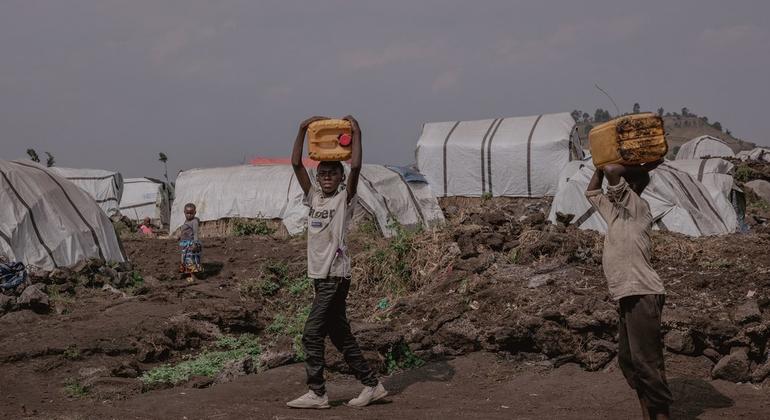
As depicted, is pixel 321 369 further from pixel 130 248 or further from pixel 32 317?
pixel 130 248

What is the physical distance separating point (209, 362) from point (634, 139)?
13.5 feet

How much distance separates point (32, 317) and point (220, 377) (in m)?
3.24

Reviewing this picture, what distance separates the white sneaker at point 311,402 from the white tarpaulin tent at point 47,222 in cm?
683

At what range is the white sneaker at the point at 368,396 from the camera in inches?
201

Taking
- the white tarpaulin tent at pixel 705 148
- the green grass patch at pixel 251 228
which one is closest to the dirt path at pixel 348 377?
the green grass patch at pixel 251 228

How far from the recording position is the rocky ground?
532 cm

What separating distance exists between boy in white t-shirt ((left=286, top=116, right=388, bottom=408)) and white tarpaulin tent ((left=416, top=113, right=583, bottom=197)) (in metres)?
14.2

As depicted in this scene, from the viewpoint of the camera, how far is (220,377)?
6.09 metres

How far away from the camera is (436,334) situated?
21.9ft

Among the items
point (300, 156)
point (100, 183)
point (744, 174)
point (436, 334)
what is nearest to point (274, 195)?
point (100, 183)

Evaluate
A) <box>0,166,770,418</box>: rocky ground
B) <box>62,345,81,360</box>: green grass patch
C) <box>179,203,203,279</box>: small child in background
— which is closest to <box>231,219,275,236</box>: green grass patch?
<box>179,203,203,279</box>: small child in background

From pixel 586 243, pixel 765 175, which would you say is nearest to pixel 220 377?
pixel 586 243

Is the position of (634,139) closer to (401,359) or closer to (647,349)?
(647,349)

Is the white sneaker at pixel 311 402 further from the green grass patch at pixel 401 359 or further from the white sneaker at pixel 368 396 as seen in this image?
the green grass patch at pixel 401 359
